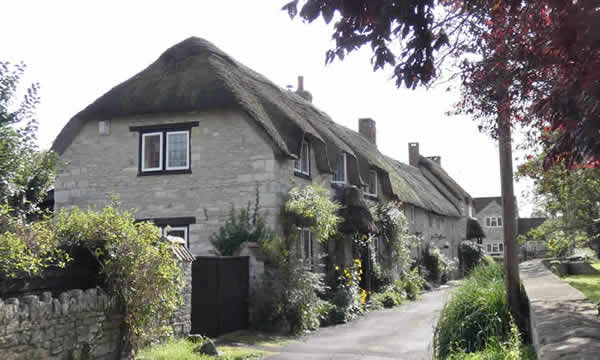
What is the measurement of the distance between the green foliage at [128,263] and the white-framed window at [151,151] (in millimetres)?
7804

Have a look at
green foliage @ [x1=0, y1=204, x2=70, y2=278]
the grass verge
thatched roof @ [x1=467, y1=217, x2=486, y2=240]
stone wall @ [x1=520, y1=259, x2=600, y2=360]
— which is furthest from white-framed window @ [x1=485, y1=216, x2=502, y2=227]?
green foliage @ [x1=0, y1=204, x2=70, y2=278]

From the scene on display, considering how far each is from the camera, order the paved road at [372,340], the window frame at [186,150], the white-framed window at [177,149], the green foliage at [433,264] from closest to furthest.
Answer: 1. the paved road at [372,340]
2. the window frame at [186,150]
3. the white-framed window at [177,149]
4. the green foliage at [433,264]

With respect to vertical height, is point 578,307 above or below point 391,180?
below

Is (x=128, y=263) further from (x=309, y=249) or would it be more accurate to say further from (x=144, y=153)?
(x=309, y=249)

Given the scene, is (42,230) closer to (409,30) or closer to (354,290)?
(409,30)

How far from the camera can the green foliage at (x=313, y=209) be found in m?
15.3

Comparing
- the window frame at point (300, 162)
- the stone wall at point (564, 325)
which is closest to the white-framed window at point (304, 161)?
the window frame at point (300, 162)

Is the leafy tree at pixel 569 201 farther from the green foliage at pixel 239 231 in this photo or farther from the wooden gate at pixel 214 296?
the wooden gate at pixel 214 296

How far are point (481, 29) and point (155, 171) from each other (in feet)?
37.9

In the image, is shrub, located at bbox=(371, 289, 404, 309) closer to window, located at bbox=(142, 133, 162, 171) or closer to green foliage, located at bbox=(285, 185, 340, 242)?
green foliage, located at bbox=(285, 185, 340, 242)

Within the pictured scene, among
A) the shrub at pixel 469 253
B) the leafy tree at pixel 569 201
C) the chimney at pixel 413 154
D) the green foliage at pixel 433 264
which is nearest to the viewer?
the leafy tree at pixel 569 201

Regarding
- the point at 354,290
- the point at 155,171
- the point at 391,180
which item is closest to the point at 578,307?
the point at 354,290

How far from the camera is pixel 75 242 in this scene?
27.6 feet

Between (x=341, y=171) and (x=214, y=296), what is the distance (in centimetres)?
951
